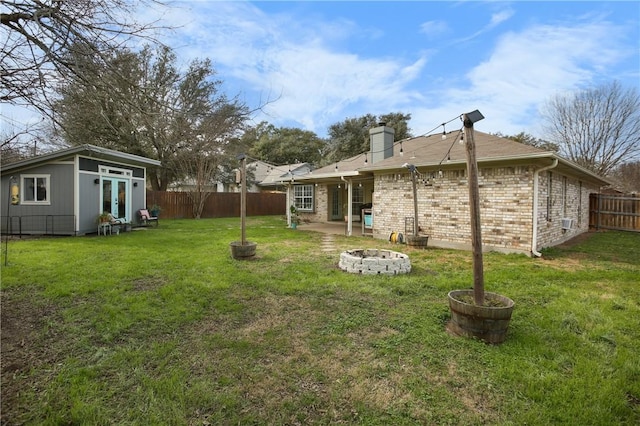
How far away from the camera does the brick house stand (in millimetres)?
7328

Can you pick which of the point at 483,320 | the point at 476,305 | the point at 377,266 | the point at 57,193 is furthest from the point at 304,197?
the point at 483,320

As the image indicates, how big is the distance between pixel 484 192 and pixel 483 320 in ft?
18.7

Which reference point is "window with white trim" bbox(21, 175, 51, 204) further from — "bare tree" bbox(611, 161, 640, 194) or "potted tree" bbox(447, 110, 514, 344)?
"bare tree" bbox(611, 161, 640, 194)

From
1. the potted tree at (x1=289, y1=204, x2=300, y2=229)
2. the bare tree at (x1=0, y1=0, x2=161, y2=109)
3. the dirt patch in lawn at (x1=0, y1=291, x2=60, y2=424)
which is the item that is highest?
the bare tree at (x1=0, y1=0, x2=161, y2=109)

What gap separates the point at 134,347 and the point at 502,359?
3240 mm

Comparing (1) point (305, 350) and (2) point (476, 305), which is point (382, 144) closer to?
(2) point (476, 305)

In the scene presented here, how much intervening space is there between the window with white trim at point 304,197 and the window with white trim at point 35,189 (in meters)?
9.99

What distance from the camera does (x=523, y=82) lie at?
412 inches

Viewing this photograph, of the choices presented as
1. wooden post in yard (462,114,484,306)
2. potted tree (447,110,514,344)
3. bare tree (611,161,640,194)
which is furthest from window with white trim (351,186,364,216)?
bare tree (611,161,640,194)

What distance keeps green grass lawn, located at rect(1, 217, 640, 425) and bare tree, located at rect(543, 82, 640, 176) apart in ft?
65.6

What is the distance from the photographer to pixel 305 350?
2945 mm

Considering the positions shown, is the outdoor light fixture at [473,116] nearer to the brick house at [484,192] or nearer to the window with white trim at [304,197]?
the brick house at [484,192]

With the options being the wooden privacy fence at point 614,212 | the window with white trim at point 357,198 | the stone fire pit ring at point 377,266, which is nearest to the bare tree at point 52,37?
the stone fire pit ring at point 377,266

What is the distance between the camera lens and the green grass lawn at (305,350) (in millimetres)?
2145
